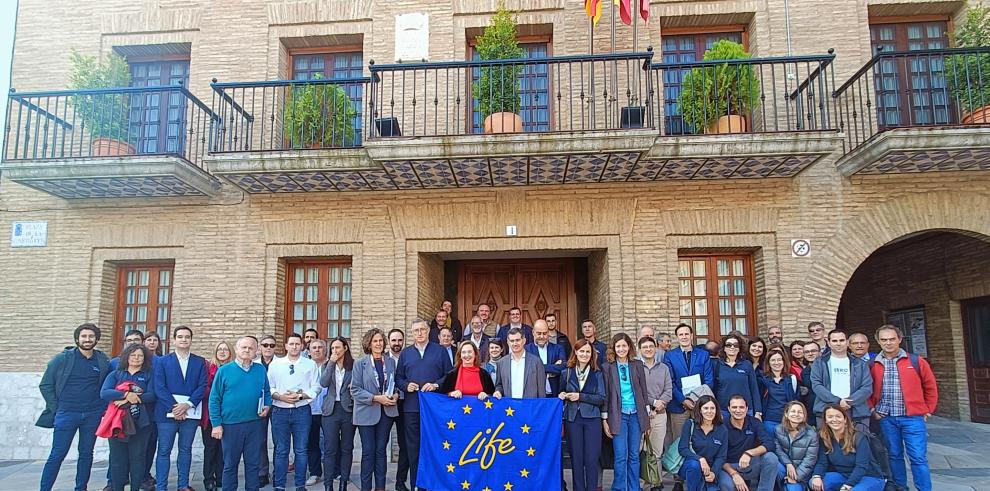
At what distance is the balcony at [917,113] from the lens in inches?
317

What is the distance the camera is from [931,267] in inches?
456

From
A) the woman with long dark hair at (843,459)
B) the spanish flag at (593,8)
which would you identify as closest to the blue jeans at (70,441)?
the woman with long dark hair at (843,459)

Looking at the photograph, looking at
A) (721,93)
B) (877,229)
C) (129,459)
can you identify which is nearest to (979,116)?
(877,229)

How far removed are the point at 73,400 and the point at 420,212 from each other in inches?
185

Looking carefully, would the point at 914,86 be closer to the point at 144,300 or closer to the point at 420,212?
the point at 420,212

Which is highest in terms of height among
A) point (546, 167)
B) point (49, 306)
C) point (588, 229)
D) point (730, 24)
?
point (730, 24)

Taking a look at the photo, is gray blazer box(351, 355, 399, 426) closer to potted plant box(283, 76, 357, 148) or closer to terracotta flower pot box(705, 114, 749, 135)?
potted plant box(283, 76, 357, 148)

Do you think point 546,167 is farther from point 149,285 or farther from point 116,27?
point 116,27

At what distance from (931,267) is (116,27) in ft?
45.4

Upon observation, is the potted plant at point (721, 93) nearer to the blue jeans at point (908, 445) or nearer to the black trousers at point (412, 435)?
the blue jeans at point (908, 445)

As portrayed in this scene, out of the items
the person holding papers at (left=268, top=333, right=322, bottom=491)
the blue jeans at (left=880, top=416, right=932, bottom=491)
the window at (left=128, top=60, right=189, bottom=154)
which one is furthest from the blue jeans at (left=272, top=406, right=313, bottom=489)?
the blue jeans at (left=880, top=416, right=932, bottom=491)

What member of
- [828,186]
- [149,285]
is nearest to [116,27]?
[149,285]

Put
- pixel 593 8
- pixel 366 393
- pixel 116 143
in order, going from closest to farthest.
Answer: pixel 366 393 → pixel 593 8 → pixel 116 143

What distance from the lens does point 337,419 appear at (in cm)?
673
